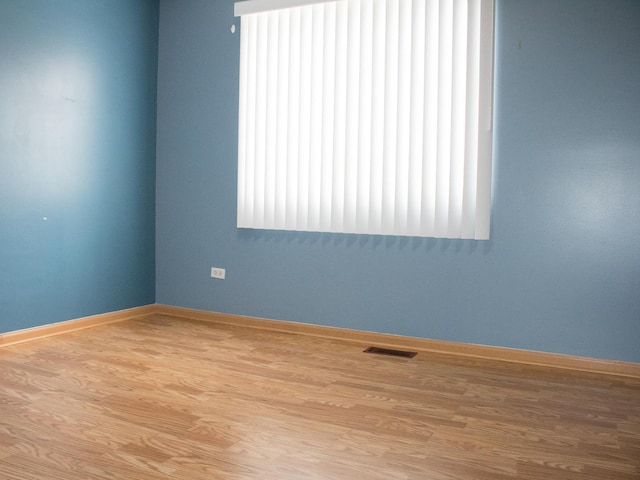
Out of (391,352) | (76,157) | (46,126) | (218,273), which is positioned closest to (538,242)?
(391,352)

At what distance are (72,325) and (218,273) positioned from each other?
1173mm

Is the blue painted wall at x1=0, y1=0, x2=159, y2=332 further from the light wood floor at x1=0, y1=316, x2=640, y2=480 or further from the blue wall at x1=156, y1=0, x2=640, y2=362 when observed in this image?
the blue wall at x1=156, y1=0, x2=640, y2=362

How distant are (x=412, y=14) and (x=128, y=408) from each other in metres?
3.03

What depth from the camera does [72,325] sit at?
4297mm

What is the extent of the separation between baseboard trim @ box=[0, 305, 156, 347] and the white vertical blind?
3.95 ft

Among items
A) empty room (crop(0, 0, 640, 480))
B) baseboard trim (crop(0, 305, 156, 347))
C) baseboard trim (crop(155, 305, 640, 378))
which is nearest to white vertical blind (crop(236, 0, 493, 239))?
empty room (crop(0, 0, 640, 480))

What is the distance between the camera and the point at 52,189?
4121 millimetres

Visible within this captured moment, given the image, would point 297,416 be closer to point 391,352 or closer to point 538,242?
point 391,352

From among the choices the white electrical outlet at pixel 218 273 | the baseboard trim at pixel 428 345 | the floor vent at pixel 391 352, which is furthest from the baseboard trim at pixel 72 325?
the floor vent at pixel 391 352

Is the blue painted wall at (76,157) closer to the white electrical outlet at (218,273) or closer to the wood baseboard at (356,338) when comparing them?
the wood baseboard at (356,338)

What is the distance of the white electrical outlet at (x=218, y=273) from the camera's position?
480 centimetres

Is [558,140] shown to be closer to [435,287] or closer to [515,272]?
[515,272]

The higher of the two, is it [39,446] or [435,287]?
[435,287]

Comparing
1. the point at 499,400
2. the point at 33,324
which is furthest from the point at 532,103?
the point at 33,324
